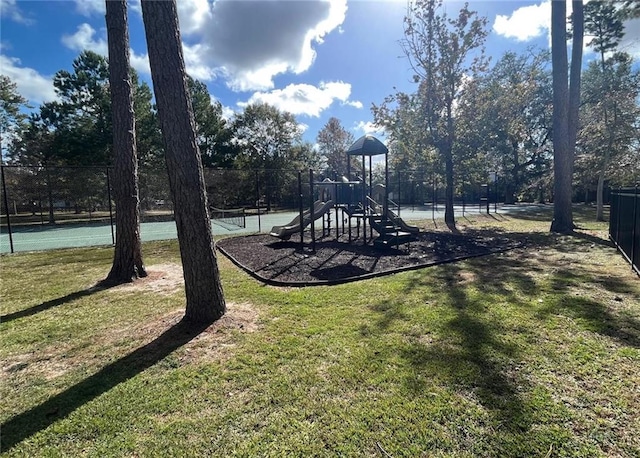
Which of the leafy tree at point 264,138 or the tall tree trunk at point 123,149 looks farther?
the leafy tree at point 264,138

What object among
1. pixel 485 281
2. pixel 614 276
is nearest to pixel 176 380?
pixel 485 281

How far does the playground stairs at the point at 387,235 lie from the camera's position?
25.3ft

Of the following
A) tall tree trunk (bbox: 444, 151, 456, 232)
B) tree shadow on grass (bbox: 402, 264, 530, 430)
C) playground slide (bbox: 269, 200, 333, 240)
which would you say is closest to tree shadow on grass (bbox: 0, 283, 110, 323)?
tree shadow on grass (bbox: 402, 264, 530, 430)

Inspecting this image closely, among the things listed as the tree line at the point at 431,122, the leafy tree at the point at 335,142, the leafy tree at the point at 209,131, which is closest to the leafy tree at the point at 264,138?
the tree line at the point at 431,122

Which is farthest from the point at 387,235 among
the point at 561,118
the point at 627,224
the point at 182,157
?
the point at 561,118

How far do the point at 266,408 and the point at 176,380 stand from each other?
2.82 ft

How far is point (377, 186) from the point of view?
1235cm

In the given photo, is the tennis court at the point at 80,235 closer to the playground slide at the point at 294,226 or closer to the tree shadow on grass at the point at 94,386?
the playground slide at the point at 294,226

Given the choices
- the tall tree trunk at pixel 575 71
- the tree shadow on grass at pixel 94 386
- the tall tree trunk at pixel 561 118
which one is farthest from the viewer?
the tall tree trunk at pixel 575 71

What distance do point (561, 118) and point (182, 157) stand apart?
1127 cm

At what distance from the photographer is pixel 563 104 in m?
9.59

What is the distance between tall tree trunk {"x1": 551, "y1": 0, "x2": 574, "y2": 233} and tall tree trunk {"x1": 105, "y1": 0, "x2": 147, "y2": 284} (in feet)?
37.5

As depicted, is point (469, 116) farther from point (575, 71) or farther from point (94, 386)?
point (94, 386)

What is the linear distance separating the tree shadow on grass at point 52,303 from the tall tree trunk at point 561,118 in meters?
12.4
